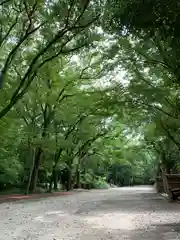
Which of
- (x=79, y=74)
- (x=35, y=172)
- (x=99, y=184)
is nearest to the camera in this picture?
(x=79, y=74)

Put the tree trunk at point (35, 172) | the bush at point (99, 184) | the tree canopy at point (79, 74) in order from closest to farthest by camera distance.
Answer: the tree canopy at point (79, 74) < the tree trunk at point (35, 172) < the bush at point (99, 184)

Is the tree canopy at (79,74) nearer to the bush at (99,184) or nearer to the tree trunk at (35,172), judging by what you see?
the tree trunk at (35,172)

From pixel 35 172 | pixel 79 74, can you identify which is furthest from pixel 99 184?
pixel 79 74

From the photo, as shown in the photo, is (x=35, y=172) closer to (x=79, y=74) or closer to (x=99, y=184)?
(x=79, y=74)

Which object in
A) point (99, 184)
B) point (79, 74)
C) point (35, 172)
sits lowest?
point (35, 172)

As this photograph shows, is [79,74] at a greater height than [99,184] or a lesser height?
greater

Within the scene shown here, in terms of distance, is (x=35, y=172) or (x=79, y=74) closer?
(x=79, y=74)

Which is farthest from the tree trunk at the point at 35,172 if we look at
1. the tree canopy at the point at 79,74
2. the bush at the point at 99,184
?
the bush at the point at 99,184

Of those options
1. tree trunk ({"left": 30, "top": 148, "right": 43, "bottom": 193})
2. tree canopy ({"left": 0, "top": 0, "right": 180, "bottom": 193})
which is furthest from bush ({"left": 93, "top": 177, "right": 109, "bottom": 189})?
tree trunk ({"left": 30, "top": 148, "right": 43, "bottom": 193})

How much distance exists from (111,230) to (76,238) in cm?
116

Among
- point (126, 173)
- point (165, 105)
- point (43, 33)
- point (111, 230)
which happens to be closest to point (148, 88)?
point (165, 105)

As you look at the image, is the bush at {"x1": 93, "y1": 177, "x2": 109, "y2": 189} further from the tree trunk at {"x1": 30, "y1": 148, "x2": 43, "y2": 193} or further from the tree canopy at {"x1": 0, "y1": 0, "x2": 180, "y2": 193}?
the tree trunk at {"x1": 30, "y1": 148, "x2": 43, "y2": 193}

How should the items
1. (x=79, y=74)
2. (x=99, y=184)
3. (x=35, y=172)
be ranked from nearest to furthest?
(x=79, y=74), (x=35, y=172), (x=99, y=184)

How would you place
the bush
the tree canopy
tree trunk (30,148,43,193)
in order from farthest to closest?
the bush
tree trunk (30,148,43,193)
the tree canopy
